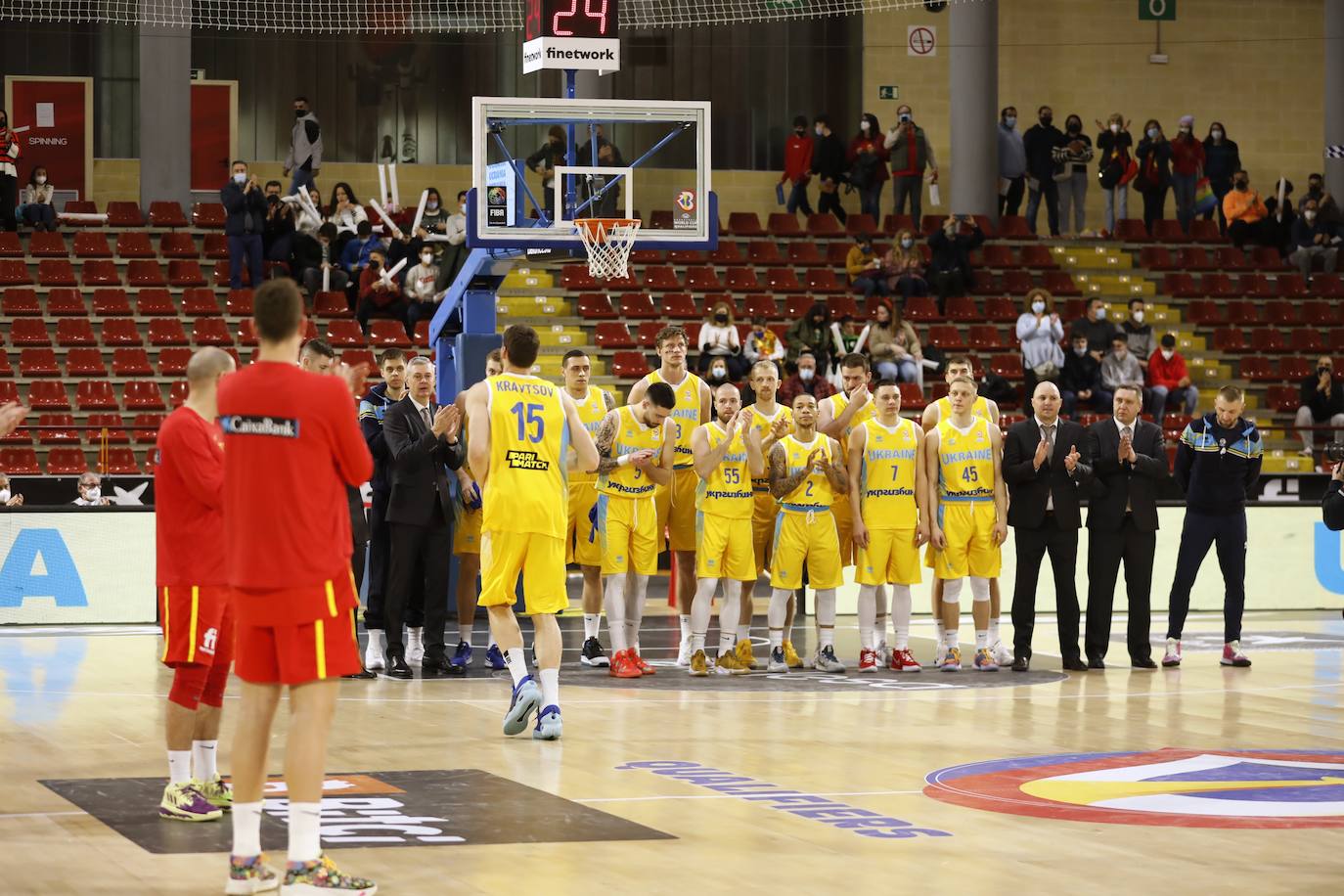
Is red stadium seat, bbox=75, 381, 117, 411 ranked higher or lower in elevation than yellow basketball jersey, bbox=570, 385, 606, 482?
higher

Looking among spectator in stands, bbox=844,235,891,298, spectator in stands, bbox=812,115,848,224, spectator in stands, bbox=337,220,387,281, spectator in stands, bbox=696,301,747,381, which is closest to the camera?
spectator in stands, bbox=696,301,747,381

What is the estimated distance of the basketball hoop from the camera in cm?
1481

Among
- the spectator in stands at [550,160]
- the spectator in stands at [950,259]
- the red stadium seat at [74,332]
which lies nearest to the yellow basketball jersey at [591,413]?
the spectator in stands at [550,160]

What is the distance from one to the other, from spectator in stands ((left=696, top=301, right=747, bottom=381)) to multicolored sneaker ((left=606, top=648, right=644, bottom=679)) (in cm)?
973

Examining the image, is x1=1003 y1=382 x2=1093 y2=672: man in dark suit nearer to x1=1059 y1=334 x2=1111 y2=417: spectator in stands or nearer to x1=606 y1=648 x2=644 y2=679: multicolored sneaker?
x1=606 y1=648 x2=644 y2=679: multicolored sneaker

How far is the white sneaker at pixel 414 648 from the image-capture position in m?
13.1

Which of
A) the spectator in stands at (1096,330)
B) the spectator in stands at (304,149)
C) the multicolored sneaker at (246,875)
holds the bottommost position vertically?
the multicolored sneaker at (246,875)

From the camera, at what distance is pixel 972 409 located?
1321 centimetres

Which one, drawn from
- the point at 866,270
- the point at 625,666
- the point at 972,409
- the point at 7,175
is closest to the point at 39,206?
the point at 7,175

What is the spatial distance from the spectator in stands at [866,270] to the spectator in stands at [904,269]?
132 millimetres

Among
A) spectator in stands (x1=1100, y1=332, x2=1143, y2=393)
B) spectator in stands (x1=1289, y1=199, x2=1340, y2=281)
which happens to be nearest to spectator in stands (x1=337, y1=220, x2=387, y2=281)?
spectator in stands (x1=1100, y1=332, x2=1143, y2=393)

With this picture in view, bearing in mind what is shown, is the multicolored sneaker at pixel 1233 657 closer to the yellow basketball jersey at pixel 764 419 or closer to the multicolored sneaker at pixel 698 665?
the yellow basketball jersey at pixel 764 419

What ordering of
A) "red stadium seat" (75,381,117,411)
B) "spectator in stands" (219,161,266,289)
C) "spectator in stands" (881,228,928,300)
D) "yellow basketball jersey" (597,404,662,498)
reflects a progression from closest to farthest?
"yellow basketball jersey" (597,404,662,498) < "red stadium seat" (75,381,117,411) < "spectator in stands" (219,161,266,289) < "spectator in stands" (881,228,928,300)

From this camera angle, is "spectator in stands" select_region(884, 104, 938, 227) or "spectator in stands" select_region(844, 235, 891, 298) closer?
"spectator in stands" select_region(844, 235, 891, 298)
